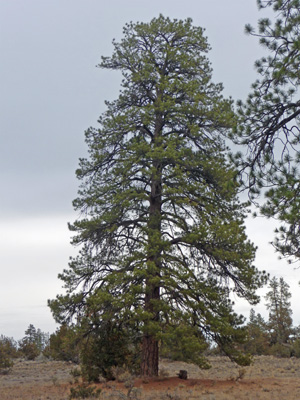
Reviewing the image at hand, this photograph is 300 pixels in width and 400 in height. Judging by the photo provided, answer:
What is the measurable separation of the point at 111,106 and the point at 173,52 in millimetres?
3359

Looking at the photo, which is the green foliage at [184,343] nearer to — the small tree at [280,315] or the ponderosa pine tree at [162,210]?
the ponderosa pine tree at [162,210]

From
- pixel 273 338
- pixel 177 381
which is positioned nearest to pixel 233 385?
pixel 177 381

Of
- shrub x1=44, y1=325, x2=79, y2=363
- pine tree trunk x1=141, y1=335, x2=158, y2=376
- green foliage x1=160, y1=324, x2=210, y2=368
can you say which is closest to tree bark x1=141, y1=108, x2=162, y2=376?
pine tree trunk x1=141, y1=335, x2=158, y2=376

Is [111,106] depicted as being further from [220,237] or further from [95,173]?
[220,237]

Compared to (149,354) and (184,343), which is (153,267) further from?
(149,354)

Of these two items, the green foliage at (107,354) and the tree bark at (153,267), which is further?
the green foliage at (107,354)

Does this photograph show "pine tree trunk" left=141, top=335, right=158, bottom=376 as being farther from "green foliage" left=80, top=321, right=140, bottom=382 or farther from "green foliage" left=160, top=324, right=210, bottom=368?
"green foliage" left=160, top=324, right=210, bottom=368

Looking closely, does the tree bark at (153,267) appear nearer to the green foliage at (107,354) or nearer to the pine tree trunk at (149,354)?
the pine tree trunk at (149,354)

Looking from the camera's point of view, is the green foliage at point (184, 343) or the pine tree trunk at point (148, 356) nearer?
the green foliage at point (184, 343)

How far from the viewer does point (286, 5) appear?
10.1 meters

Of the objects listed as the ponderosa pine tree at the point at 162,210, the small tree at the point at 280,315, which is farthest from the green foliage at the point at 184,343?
the small tree at the point at 280,315

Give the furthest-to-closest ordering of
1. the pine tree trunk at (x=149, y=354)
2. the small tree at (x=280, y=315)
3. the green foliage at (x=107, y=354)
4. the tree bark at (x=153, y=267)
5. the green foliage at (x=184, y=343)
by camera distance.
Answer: the small tree at (x=280, y=315)
the green foliage at (x=107, y=354)
the pine tree trunk at (x=149, y=354)
the tree bark at (x=153, y=267)
the green foliage at (x=184, y=343)

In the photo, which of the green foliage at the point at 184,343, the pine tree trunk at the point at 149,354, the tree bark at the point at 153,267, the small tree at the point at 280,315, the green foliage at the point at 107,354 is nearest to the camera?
the green foliage at the point at 184,343

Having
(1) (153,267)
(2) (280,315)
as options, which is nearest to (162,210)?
(1) (153,267)
